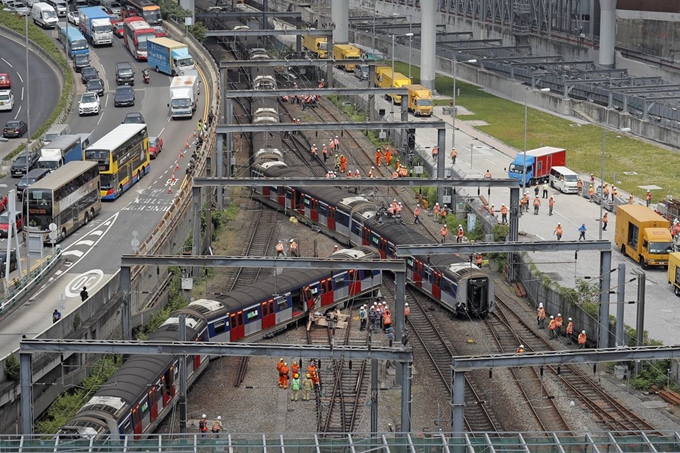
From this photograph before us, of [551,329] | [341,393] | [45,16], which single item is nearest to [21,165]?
[341,393]

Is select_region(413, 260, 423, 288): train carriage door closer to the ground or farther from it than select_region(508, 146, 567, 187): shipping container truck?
closer to the ground

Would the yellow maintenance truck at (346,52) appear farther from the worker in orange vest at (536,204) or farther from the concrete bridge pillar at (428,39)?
the worker in orange vest at (536,204)

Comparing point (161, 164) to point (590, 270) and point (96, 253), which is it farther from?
point (590, 270)

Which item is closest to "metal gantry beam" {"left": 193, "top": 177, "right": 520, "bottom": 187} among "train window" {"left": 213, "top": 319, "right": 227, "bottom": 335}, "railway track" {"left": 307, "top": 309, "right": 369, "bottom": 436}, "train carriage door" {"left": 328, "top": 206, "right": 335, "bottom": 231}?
"railway track" {"left": 307, "top": 309, "right": 369, "bottom": 436}

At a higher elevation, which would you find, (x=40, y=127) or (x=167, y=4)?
(x=167, y=4)

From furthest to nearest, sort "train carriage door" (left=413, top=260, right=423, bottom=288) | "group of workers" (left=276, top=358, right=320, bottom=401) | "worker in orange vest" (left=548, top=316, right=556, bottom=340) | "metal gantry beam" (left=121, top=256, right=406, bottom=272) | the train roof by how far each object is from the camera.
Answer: "train carriage door" (left=413, top=260, right=423, bottom=288), "worker in orange vest" (left=548, top=316, right=556, bottom=340), "group of workers" (left=276, top=358, right=320, bottom=401), "metal gantry beam" (left=121, top=256, right=406, bottom=272), the train roof

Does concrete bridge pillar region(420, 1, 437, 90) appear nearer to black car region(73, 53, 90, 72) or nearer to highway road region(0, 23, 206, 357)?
highway road region(0, 23, 206, 357)

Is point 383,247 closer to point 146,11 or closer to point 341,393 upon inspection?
point 341,393

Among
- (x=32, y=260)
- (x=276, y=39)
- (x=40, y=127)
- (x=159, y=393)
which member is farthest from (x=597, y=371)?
(x=276, y=39)
